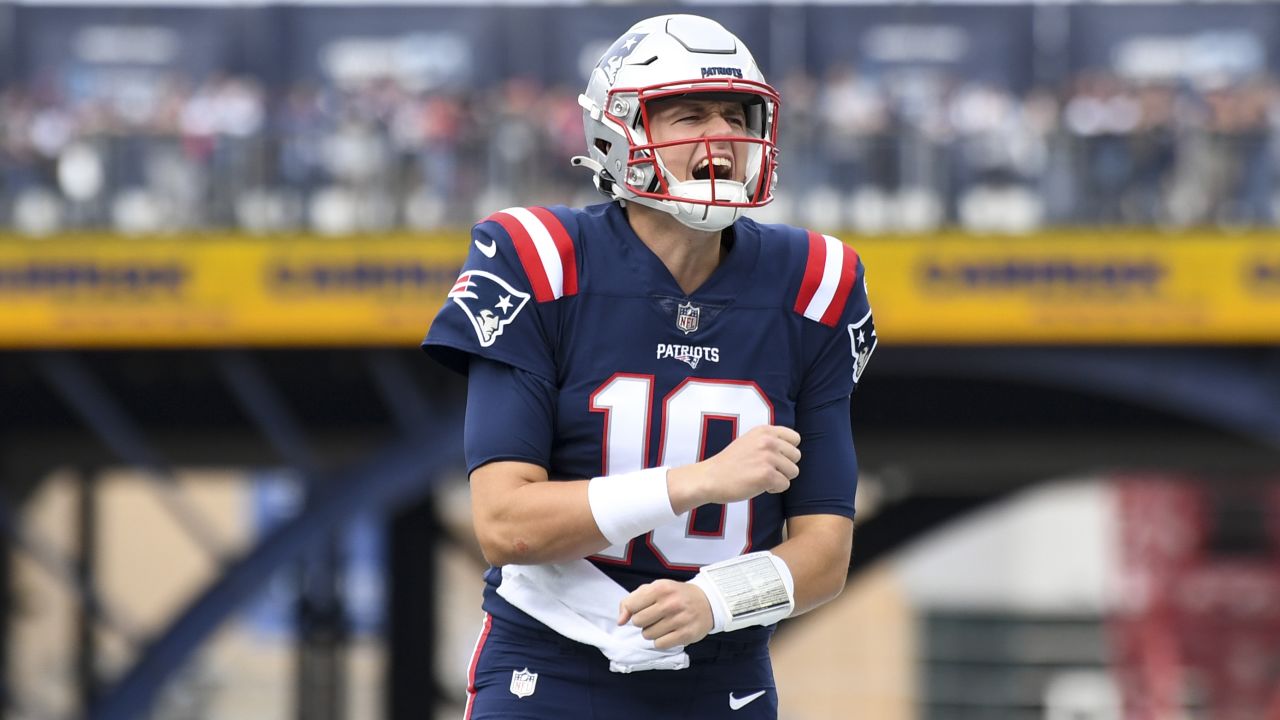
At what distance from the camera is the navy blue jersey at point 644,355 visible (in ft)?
Result: 11.1

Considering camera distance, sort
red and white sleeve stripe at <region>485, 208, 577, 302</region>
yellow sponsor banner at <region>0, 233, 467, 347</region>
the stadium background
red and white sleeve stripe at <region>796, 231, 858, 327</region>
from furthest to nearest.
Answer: yellow sponsor banner at <region>0, 233, 467, 347</region>
the stadium background
red and white sleeve stripe at <region>796, 231, 858, 327</region>
red and white sleeve stripe at <region>485, 208, 577, 302</region>

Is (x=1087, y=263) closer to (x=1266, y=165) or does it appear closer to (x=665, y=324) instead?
(x=1266, y=165)

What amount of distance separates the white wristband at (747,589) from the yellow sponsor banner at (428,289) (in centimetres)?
892

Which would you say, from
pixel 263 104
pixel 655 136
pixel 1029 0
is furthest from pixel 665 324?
pixel 1029 0

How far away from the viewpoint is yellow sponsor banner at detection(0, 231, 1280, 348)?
12.1 m

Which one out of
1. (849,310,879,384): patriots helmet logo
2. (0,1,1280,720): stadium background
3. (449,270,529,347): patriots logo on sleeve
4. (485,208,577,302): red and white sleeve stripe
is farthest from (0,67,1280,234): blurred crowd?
(449,270,529,347): patriots logo on sleeve

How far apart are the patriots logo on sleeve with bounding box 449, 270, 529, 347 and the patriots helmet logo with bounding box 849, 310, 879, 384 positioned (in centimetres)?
66

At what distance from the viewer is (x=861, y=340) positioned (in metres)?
3.62

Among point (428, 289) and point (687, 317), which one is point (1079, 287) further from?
point (687, 317)

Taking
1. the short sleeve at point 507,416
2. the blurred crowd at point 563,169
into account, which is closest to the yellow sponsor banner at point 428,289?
the blurred crowd at point 563,169

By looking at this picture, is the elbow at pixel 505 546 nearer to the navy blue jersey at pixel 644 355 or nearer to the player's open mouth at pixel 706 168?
the navy blue jersey at pixel 644 355

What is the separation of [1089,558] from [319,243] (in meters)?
20.7

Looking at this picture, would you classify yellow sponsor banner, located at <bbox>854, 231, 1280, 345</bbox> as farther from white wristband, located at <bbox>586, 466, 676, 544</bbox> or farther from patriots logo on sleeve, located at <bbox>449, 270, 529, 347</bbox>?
white wristband, located at <bbox>586, 466, 676, 544</bbox>

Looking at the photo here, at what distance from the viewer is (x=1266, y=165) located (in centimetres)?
1193
